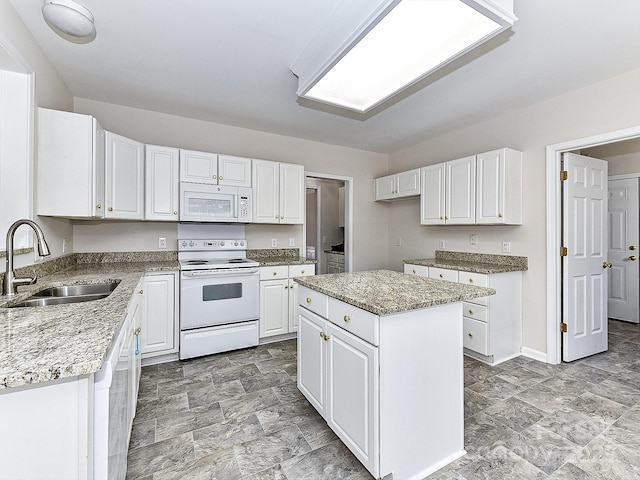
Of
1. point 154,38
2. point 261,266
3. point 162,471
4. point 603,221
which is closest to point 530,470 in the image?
point 162,471

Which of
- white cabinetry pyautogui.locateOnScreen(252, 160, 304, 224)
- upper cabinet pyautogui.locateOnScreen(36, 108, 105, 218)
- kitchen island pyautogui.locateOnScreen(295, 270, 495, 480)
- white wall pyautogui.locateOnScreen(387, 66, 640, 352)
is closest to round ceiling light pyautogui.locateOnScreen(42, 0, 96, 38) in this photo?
upper cabinet pyautogui.locateOnScreen(36, 108, 105, 218)

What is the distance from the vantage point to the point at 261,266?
329 cm

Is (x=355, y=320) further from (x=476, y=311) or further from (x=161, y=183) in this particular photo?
(x=161, y=183)

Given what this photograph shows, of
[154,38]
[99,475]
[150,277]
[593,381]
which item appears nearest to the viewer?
[99,475]

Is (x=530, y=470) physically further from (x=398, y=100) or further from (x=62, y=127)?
(x=62, y=127)

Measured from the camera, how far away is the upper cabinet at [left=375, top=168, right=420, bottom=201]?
3.99 meters

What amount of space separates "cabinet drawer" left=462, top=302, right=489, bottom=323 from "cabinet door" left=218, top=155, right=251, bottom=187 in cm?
268

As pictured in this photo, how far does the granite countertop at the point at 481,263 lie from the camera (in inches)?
118

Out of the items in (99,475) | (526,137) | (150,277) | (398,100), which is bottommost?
(99,475)

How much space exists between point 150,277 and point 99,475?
2.10m

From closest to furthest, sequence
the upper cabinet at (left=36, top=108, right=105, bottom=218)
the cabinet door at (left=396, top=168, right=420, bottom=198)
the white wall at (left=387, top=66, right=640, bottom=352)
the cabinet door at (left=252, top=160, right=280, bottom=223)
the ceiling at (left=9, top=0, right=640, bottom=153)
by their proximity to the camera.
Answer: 1. the ceiling at (left=9, top=0, right=640, bottom=153)
2. the upper cabinet at (left=36, top=108, right=105, bottom=218)
3. the white wall at (left=387, top=66, right=640, bottom=352)
4. the cabinet door at (left=252, top=160, right=280, bottom=223)
5. the cabinet door at (left=396, top=168, right=420, bottom=198)

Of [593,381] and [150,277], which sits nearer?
Result: [593,381]

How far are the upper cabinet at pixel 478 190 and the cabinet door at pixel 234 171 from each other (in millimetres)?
2209

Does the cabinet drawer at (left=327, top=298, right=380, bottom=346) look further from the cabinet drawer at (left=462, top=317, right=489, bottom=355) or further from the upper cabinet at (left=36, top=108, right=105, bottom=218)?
the upper cabinet at (left=36, top=108, right=105, bottom=218)
